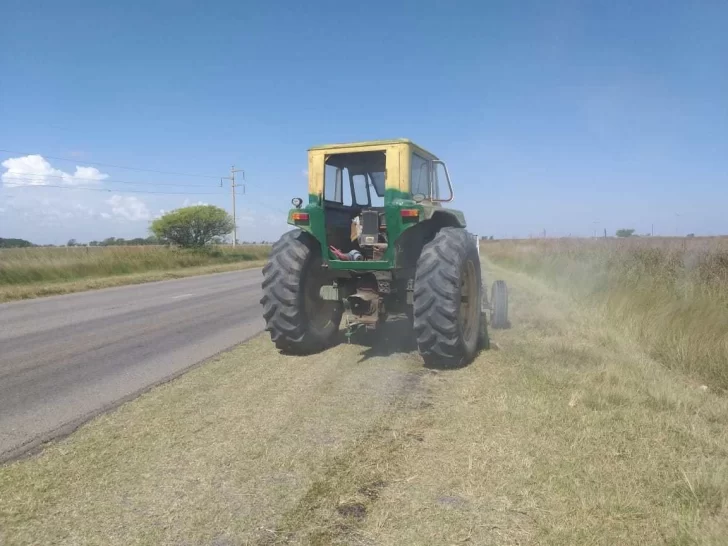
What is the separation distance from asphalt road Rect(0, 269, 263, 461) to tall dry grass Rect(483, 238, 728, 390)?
5543 mm

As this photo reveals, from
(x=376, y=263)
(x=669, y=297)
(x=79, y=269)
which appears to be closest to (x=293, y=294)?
(x=376, y=263)

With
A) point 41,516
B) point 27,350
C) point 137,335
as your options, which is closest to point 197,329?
point 137,335

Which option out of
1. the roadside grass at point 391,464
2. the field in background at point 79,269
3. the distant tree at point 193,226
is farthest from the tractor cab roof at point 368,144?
the distant tree at point 193,226

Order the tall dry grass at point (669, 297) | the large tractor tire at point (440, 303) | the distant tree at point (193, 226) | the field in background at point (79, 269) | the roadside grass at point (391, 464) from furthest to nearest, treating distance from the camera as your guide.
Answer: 1. the distant tree at point (193, 226)
2. the field in background at point (79, 269)
3. the tall dry grass at point (669, 297)
4. the large tractor tire at point (440, 303)
5. the roadside grass at point (391, 464)

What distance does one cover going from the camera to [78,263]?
2167 cm

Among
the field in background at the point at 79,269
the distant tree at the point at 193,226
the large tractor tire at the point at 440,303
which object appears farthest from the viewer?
the distant tree at the point at 193,226

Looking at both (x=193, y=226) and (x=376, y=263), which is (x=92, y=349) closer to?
(x=376, y=263)

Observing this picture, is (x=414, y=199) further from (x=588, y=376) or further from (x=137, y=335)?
(x=137, y=335)

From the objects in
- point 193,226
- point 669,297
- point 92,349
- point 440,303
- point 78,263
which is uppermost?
point 193,226

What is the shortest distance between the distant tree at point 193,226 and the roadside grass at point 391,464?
39.1 meters

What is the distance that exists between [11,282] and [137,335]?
13.0 metres

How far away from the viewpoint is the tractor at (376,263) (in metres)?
5.65

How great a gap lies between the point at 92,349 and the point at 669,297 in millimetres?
8358

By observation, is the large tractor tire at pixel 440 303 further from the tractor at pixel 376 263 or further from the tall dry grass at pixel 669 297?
the tall dry grass at pixel 669 297
